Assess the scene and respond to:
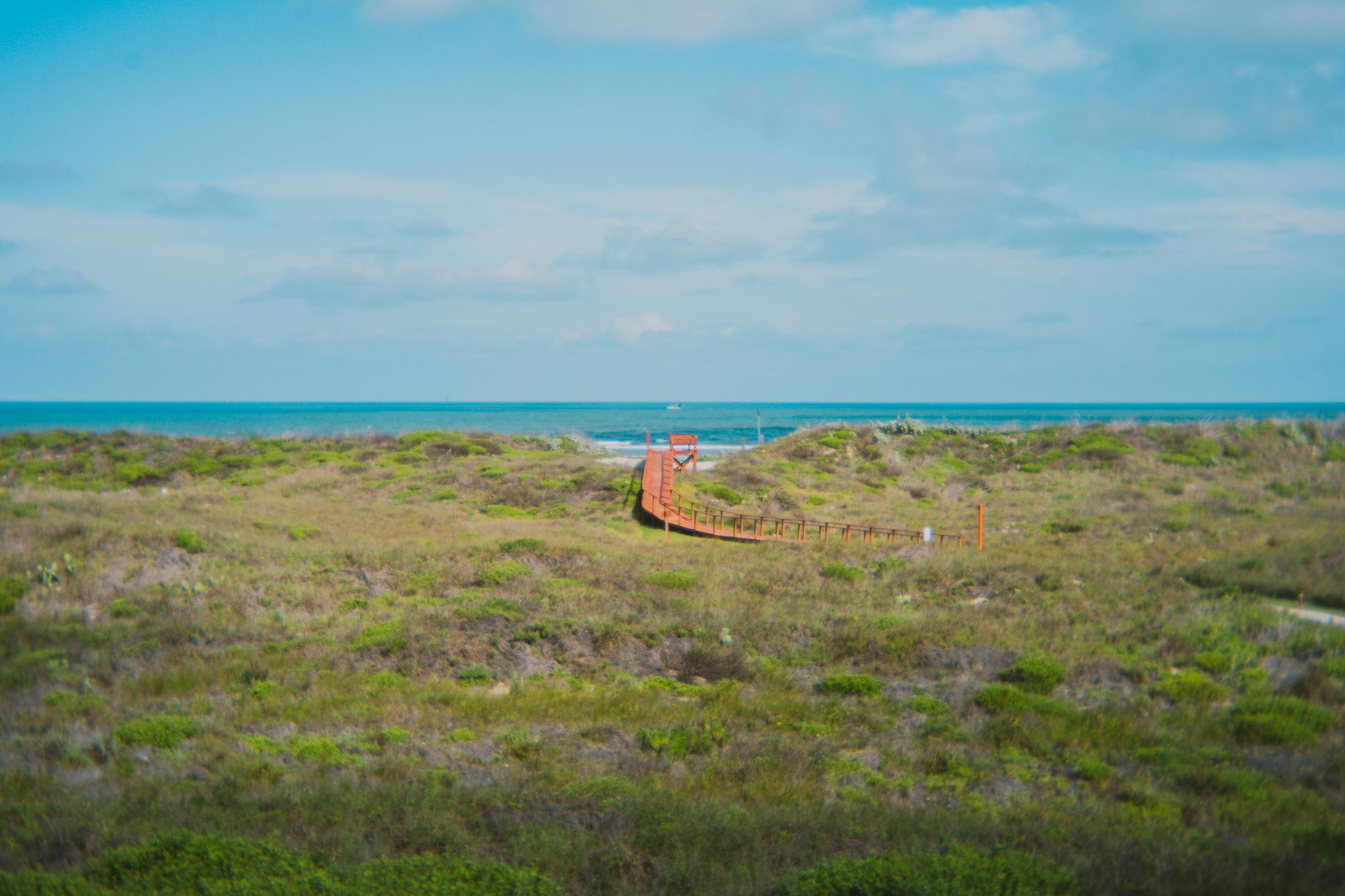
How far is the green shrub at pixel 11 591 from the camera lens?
13.7 meters

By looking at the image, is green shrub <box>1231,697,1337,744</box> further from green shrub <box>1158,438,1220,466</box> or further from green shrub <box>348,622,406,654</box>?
green shrub <box>1158,438,1220,466</box>

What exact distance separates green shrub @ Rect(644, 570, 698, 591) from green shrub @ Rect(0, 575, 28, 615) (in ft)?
37.2

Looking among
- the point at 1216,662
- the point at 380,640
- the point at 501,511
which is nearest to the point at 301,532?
the point at 501,511

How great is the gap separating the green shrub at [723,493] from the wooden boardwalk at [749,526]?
4.18 feet

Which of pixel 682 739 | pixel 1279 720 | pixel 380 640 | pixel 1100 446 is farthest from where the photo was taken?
pixel 1100 446

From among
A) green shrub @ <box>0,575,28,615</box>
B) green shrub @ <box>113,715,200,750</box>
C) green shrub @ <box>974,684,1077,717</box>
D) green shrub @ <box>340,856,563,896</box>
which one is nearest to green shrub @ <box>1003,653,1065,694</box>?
green shrub @ <box>974,684,1077,717</box>

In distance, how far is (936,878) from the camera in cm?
552

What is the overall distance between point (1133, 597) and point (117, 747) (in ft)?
52.3

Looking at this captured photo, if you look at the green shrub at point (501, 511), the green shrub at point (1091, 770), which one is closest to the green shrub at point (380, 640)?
the green shrub at point (1091, 770)

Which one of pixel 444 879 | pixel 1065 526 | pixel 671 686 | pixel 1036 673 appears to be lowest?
pixel 671 686

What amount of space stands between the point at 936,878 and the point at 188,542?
16.9 meters

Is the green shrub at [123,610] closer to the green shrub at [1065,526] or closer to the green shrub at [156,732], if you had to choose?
the green shrub at [156,732]

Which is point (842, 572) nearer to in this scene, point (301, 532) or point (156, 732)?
point (156, 732)

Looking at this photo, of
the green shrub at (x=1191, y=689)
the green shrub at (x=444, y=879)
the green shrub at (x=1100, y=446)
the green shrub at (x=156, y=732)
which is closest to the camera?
the green shrub at (x=444, y=879)
